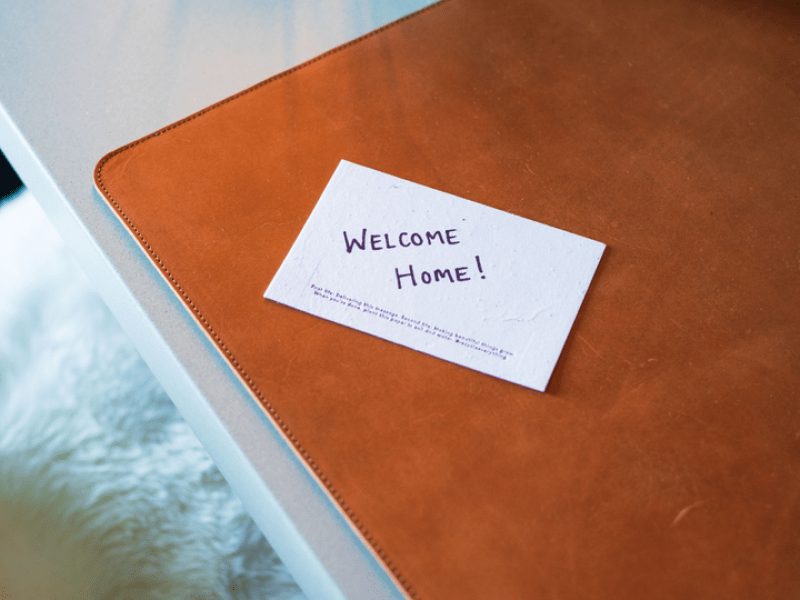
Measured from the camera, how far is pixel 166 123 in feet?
1.96

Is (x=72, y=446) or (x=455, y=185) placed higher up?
(x=455, y=185)

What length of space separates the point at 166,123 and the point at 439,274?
35 centimetres

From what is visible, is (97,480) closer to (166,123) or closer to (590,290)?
(166,123)

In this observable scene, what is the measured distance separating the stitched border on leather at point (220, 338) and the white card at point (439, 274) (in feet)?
0.23

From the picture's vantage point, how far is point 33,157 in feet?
1.91

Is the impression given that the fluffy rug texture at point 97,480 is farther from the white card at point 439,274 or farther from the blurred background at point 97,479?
the white card at point 439,274

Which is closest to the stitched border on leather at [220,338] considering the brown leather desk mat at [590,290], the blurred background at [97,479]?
the brown leather desk mat at [590,290]

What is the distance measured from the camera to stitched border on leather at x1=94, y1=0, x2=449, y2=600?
42 cm

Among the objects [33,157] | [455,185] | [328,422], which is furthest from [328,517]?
[33,157]

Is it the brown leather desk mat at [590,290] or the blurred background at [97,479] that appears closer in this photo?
the brown leather desk mat at [590,290]

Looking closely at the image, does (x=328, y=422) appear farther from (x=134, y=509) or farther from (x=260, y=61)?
(x=260, y=61)

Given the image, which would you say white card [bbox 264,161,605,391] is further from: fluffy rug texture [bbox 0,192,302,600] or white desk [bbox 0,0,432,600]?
fluffy rug texture [bbox 0,192,302,600]

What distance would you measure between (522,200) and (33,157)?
1.74 ft

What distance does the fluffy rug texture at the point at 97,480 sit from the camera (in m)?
0.60
